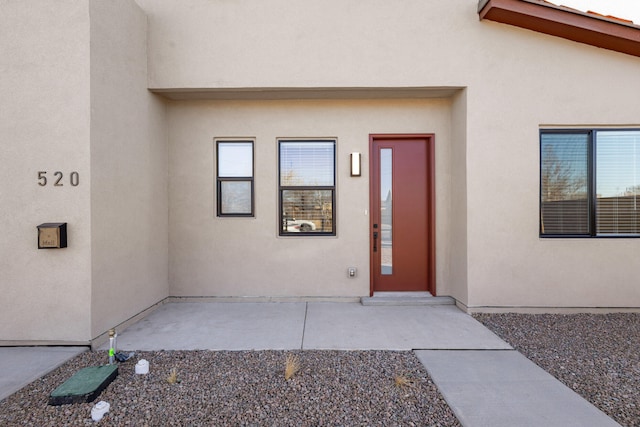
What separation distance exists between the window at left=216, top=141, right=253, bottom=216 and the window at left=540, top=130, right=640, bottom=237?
15.0 feet

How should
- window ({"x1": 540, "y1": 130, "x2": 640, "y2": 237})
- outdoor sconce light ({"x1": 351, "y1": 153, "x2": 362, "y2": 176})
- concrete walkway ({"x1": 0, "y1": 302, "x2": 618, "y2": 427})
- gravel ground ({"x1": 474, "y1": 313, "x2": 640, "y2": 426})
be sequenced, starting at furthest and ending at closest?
1. outdoor sconce light ({"x1": 351, "y1": 153, "x2": 362, "y2": 176})
2. window ({"x1": 540, "y1": 130, "x2": 640, "y2": 237})
3. gravel ground ({"x1": 474, "y1": 313, "x2": 640, "y2": 426})
4. concrete walkway ({"x1": 0, "y1": 302, "x2": 618, "y2": 427})

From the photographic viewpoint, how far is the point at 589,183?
480 cm

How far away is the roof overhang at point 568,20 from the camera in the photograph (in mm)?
4297

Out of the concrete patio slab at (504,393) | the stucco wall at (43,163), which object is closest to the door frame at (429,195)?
the concrete patio slab at (504,393)

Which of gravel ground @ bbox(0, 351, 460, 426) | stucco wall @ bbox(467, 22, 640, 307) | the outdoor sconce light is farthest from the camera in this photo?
the outdoor sconce light

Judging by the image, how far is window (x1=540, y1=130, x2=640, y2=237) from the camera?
4.78m

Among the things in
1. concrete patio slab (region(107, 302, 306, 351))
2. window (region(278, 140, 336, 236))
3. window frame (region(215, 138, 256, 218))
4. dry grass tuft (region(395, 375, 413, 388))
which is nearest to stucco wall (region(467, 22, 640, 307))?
window (region(278, 140, 336, 236))

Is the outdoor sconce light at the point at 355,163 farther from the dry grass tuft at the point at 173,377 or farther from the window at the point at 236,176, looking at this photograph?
the dry grass tuft at the point at 173,377

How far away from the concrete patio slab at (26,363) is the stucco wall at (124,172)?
0.36m

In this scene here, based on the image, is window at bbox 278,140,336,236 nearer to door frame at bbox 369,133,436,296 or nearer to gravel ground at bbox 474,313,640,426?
door frame at bbox 369,133,436,296

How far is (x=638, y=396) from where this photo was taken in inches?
105

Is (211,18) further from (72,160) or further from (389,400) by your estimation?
(389,400)

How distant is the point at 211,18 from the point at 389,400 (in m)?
5.37

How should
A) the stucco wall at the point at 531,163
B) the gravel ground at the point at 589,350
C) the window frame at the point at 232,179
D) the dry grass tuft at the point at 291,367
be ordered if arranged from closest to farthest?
the gravel ground at the point at 589,350, the dry grass tuft at the point at 291,367, the stucco wall at the point at 531,163, the window frame at the point at 232,179
